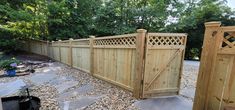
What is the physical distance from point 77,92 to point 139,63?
1.96m

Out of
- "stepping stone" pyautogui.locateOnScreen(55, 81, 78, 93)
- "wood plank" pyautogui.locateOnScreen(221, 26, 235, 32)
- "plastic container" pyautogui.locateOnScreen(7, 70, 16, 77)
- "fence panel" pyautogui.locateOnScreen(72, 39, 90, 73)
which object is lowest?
"stepping stone" pyautogui.locateOnScreen(55, 81, 78, 93)

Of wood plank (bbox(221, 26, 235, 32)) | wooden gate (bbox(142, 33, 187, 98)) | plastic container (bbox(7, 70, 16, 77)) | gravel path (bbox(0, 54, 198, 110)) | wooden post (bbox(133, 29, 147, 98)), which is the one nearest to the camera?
wood plank (bbox(221, 26, 235, 32))

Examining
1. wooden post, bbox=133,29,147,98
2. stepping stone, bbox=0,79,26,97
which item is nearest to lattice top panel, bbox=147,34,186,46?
wooden post, bbox=133,29,147,98

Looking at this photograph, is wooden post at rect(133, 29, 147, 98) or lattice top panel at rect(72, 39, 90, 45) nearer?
wooden post at rect(133, 29, 147, 98)

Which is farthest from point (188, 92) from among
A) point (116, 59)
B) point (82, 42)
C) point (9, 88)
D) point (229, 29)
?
point (9, 88)

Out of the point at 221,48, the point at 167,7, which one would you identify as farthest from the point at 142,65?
the point at 167,7

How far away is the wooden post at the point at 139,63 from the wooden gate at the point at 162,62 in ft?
0.32

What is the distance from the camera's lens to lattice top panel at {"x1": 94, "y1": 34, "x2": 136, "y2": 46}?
3837 mm

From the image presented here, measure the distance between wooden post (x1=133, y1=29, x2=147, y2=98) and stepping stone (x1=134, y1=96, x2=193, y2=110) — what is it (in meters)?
0.28

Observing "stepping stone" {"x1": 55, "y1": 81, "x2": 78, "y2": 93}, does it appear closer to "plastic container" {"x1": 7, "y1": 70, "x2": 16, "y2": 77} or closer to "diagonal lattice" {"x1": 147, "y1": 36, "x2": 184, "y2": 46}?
"plastic container" {"x1": 7, "y1": 70, "x2": 16, "y2": 77}

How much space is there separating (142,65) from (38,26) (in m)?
12.5

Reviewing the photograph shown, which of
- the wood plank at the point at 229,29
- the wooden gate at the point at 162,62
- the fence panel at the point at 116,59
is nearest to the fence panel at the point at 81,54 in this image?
the fence panel at the point at 116,59

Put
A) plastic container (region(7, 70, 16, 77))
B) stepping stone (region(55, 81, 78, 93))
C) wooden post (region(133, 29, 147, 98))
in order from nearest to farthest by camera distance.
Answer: wooden post (region(133, 29, 147, 98)) → stepping stone (region(55, 81, 78, 93)) → plastic container (region(7, 70, 16, 77))

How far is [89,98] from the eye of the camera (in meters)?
3.79
